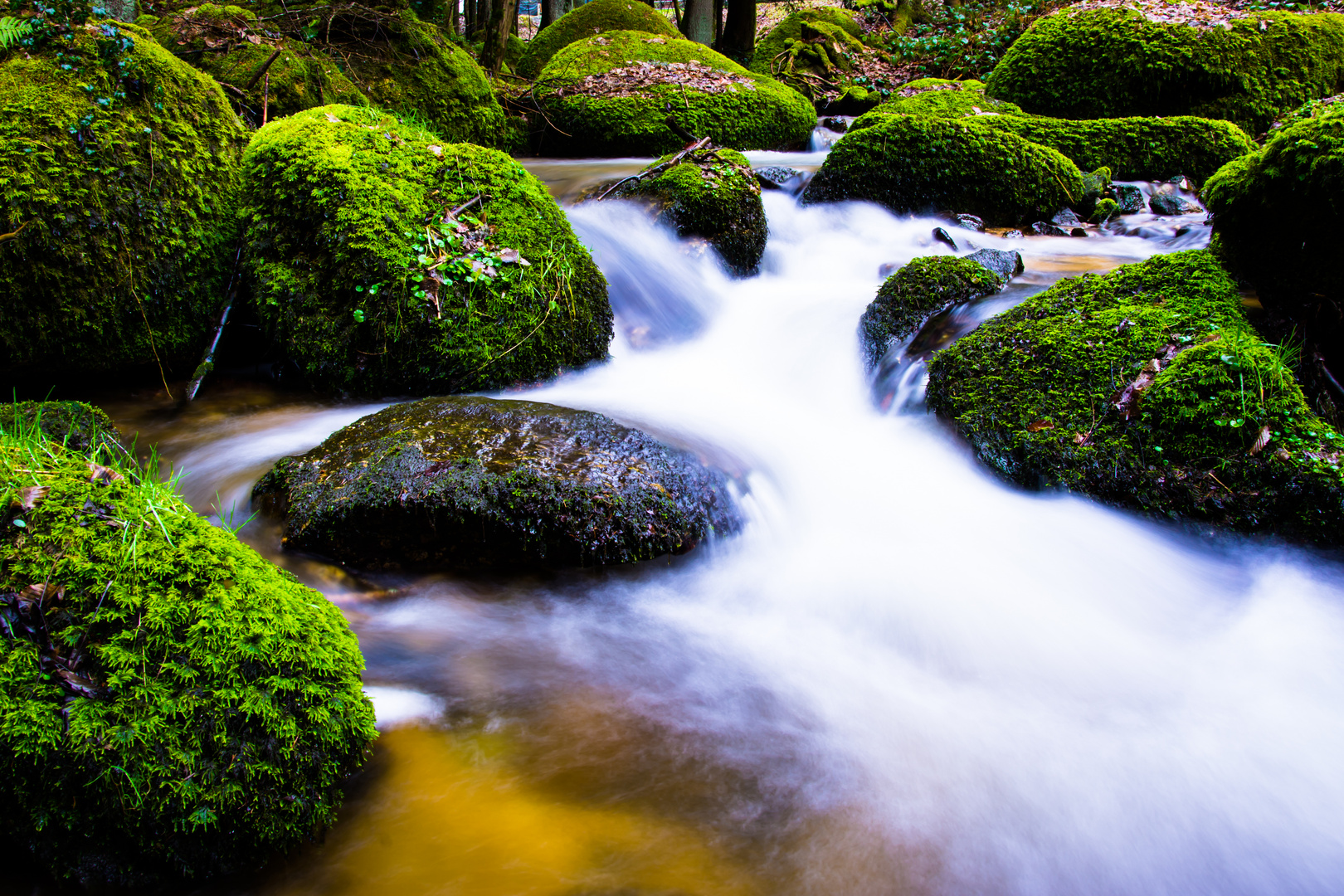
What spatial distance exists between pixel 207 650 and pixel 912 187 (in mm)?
7313

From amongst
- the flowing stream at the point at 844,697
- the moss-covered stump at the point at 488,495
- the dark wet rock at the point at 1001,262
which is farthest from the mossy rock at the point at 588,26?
the moss-covered stump at the point at 488,495

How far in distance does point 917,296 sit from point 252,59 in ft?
19.2

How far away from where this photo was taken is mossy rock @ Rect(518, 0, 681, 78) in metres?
12.7

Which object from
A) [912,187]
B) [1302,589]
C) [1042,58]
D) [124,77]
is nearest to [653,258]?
[912,187]

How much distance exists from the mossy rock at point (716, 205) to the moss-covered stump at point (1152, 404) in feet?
8.71

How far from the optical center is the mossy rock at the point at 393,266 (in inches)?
171

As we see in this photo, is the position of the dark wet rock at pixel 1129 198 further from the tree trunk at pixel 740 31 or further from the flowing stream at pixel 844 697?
the tree trunk at pixel 740 31

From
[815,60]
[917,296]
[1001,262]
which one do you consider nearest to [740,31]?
[815,60]

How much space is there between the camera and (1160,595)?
129 inches

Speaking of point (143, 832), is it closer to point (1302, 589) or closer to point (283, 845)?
point (283, 845)

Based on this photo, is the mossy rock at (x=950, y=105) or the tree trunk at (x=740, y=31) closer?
the mossy rock at (x=950, y=105)

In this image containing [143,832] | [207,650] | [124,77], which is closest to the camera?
[143,832]

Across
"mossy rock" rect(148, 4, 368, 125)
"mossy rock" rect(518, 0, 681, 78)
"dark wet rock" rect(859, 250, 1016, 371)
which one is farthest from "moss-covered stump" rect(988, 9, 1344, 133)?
"mossy rock" rect(148, 4, 368, 125)

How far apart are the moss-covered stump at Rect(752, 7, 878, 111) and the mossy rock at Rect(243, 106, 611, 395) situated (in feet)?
33.2
